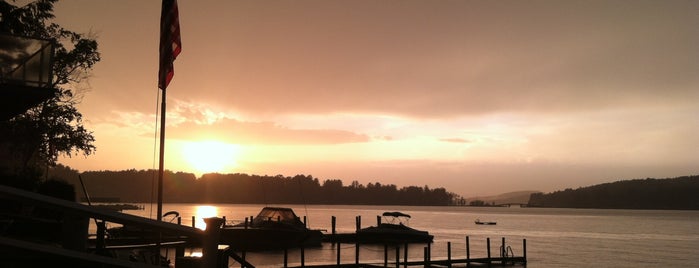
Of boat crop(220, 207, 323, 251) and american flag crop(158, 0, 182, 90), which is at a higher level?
american flag crop(158, 0, 182, 90)

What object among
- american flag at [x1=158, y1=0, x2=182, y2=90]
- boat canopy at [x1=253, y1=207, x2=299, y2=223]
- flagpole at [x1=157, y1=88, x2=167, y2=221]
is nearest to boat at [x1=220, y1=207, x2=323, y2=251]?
boat canopy at [x1=253, y1=207, x2=299, y2=223]

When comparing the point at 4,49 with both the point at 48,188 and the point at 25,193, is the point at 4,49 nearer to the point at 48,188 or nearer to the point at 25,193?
the point at 25,193

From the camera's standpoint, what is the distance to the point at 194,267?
8367 mm

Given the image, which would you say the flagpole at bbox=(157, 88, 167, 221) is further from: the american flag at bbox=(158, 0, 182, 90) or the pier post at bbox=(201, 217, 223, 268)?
the pier post at bbox=(201, 217, 223, 268)

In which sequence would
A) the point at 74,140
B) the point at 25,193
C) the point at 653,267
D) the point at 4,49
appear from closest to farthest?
the point at 25,193 → the point at 4,49 → the point at 74,140 → the point at 653,267

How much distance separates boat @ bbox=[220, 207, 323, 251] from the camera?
44625 mm

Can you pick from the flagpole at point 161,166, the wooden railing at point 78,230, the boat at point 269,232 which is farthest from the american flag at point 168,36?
the boat at point 269,232

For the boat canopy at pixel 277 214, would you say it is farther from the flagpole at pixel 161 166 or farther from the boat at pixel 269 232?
the flagpole at pixel 161 166

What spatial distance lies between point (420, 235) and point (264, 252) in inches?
815

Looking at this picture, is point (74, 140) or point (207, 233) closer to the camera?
point (207, 233)

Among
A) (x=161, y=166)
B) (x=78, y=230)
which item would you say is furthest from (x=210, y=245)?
(x=161, y=166)

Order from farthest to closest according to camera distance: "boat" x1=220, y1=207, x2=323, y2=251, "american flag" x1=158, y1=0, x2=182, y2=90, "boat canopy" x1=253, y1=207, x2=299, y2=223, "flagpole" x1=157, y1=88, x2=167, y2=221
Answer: "boat canopy" x1=253, y1=207, x2=299, y2=223 < "boat" x1=220, y1=207, x2=323, y2=251 < "american flag" x1=158, y1=0, x2=182, y2=90 < "flagpole" x1=157, y1=88, x2=167, y2=221

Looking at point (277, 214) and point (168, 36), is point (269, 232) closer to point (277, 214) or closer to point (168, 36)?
point (277, 214)

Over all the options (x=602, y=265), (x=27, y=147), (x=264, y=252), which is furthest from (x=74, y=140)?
(x=602, y=265)
